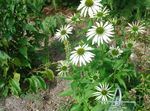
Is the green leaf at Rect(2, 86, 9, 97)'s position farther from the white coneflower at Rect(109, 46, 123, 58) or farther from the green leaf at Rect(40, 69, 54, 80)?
the white coneflower at Rect(109, 46, 123, 58)

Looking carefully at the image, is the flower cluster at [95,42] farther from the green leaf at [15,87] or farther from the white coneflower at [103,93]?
the green leaf at [15,87]

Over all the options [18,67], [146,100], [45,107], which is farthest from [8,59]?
[146,100]

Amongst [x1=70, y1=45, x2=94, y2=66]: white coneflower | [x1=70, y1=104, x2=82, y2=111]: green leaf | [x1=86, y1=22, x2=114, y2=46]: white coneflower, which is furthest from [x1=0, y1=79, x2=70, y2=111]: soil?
[x1=86, y1=22, x2=114, y2=46]: white coneflower

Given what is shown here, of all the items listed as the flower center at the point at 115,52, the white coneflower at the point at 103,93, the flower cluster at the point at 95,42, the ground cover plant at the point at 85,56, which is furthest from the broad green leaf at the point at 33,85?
the flower center at the point at 115,52

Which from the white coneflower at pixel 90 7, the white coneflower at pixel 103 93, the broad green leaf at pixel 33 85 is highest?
the white coneflower at pixel 90 7

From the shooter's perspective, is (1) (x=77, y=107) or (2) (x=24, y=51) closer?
(1) (x=77, y=107)

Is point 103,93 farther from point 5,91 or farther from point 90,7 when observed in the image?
point 5,91

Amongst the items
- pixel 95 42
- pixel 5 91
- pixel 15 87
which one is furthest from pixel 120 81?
pixel 5 91
